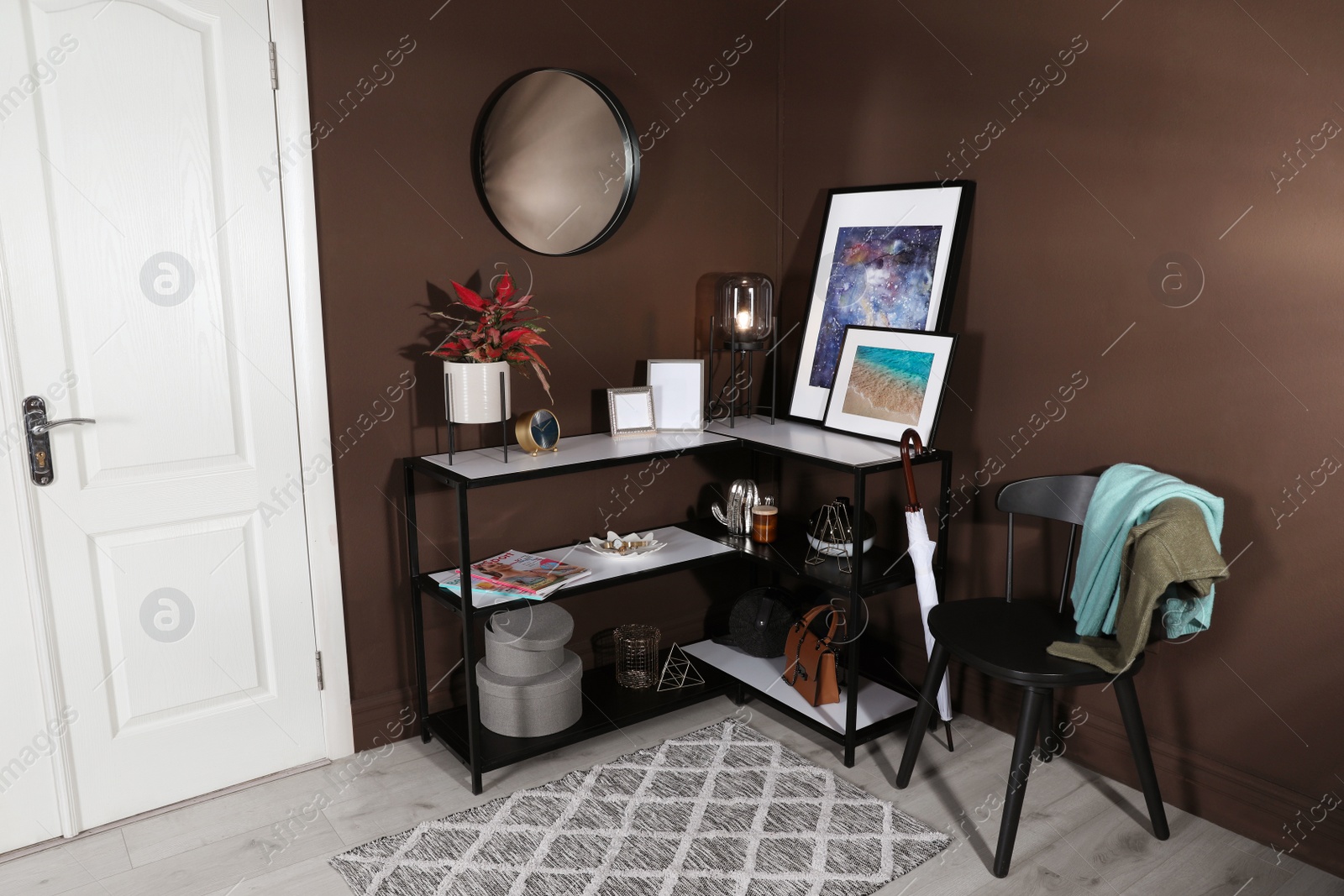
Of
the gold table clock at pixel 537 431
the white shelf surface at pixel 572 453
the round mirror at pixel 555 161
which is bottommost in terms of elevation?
the white shelf surface at pixel 572 453

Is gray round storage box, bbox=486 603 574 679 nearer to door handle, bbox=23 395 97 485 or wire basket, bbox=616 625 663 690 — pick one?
→ wire basket, bbox=616 625 663 690

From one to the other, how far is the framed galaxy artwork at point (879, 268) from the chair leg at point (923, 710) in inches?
33.8

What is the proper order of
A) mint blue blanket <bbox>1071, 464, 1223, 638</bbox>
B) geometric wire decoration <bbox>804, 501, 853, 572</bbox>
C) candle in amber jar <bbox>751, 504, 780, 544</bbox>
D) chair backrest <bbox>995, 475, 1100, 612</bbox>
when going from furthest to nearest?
candle in amber jar <bbox>751, 504, 780, 544</bbox>
geometric wire decoration <bbox>804, 501, 853, 572</bbox>
chair backrest <bbox>995, 475, 1100, 612</bbox>
mint blue blanket <bbox>1071, 464, 1223, 638</bbox>

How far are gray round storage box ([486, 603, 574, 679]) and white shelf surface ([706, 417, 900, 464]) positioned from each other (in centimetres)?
75

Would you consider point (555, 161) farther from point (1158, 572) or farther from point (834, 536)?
point (1158, 572)

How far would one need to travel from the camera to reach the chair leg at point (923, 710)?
2.36m

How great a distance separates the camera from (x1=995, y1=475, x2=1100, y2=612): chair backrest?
2.35m

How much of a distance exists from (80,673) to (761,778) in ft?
5.52

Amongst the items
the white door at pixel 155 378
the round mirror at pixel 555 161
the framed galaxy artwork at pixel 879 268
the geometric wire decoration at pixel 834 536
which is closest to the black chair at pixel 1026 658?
the geometric wire decoration at pixel 834 536

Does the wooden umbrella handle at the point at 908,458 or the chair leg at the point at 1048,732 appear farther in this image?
the chair leg at the point at 1048,732

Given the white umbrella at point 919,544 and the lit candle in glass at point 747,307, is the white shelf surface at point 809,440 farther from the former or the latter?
the lit candle in glass at point 747,307

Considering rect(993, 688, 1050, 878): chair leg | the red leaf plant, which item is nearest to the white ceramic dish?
the red leaf plant

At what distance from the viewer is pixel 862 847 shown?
2.18 metres

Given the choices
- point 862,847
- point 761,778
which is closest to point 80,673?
point 761,778
